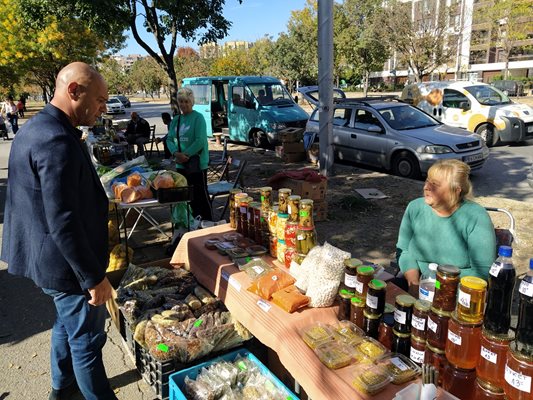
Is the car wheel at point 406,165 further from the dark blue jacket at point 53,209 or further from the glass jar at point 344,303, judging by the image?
the dark blue jacket at point 53,209

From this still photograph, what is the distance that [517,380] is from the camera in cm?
145

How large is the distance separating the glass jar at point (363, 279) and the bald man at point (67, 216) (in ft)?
4.59

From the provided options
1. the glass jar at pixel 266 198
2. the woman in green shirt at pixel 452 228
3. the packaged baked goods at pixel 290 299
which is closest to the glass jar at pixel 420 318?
the packaged baked goods at pixel 290 299

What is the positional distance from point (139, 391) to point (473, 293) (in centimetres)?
252

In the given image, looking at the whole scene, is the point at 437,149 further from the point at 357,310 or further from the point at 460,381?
the point at 460,381

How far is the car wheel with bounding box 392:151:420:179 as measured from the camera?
346 inches

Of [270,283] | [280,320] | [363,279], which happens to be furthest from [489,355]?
[270,283]

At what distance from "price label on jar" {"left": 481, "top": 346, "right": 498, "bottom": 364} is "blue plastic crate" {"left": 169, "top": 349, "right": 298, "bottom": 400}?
1110 mm

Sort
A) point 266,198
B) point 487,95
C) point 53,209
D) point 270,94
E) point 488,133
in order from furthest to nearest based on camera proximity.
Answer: point 270,94, point 487,95, point 488,133, point 266,198, point 53,209

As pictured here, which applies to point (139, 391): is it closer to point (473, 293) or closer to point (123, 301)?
point (123, 301)

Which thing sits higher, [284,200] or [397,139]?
[284,200]

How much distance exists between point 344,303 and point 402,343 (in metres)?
0.43

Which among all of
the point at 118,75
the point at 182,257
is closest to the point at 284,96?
the point at 182,257

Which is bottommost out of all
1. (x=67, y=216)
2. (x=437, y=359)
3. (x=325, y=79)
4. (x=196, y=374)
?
(x=196, y=374)
